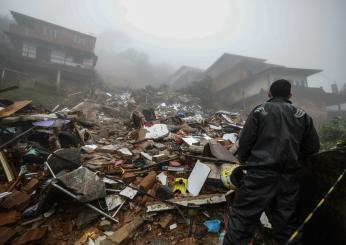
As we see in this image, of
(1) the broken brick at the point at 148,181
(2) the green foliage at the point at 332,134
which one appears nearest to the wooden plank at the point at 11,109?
(1) the broken brick at the point at 148,181

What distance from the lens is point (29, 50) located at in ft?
74.7

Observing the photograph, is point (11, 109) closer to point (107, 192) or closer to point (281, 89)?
point (107, 192)

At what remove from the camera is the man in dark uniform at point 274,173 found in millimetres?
2111

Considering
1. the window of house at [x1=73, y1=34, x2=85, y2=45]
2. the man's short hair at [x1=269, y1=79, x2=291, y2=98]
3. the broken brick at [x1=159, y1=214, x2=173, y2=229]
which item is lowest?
the broken brick at [x1=159, y1=214, x2=173, y2=229]

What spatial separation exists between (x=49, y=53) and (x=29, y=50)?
2029 mm

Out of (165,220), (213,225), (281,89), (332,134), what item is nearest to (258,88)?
(332,134)

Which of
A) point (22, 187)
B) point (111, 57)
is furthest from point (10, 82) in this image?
point (111, 57)

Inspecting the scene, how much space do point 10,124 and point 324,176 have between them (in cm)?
755

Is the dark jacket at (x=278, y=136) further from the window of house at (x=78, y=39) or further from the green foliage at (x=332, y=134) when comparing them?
the window of house at (x=78, y=39)

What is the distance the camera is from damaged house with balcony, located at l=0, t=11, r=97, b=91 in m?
20.4

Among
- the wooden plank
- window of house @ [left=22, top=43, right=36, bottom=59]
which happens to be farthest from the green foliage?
window of house @ [left=22, top=43, right=36, bottom=59]

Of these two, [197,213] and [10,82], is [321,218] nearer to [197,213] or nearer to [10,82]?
[197,213]

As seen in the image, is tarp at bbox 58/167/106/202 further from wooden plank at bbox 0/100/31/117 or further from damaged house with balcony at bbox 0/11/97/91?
damaged house with balcony at bbox 0/11/97/91

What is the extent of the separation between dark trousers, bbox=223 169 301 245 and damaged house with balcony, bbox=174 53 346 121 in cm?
1705
